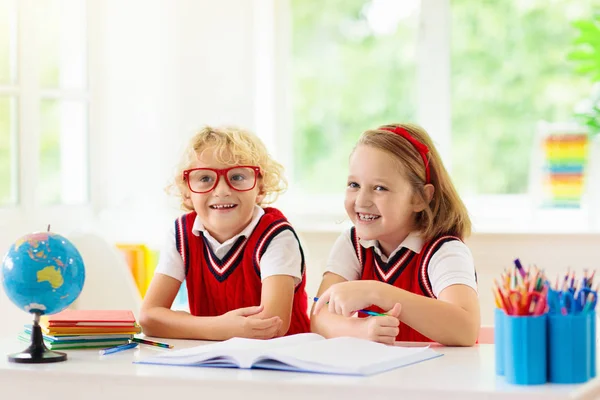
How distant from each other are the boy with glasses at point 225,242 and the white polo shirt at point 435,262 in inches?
3.8

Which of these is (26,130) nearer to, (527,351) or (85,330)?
(85,330)

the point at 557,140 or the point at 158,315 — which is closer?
the point at 158,315

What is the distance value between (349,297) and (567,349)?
0.47 m

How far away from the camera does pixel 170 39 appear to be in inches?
145

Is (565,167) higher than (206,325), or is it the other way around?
(565,167)

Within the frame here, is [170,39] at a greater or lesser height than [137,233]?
greater

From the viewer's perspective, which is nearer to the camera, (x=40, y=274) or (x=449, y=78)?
(x=40, y=274)

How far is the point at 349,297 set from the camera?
1685 mm

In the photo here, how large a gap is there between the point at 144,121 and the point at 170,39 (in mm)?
336

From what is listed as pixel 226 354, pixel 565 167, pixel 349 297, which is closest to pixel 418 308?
pixel 349 297

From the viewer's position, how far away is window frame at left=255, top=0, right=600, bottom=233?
3420mm

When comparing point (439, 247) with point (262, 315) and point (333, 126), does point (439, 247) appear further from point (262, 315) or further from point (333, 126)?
point (333, 126)

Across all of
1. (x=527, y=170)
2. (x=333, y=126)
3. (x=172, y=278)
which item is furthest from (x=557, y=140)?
(x=172, y=278)

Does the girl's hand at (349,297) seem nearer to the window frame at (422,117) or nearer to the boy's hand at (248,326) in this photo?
the boy's hand at (248,326)
